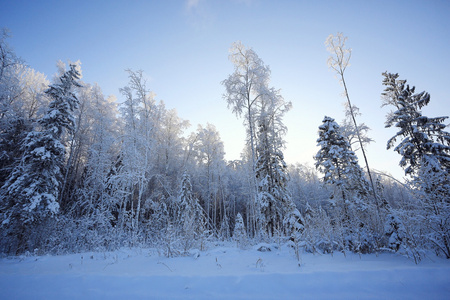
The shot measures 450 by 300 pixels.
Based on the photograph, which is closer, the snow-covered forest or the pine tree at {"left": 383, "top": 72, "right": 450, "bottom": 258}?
the snow-covered forest

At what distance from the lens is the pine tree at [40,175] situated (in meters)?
8.51

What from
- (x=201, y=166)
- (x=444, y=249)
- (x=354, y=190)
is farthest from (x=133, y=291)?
(x=201, y=166)

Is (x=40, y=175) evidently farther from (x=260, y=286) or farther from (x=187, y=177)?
(x=260, y=286)

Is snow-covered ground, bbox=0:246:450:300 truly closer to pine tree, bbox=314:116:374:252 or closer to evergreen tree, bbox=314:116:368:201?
pine tree, bbox=314:116:374:252

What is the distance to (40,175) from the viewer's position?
9.33 metres

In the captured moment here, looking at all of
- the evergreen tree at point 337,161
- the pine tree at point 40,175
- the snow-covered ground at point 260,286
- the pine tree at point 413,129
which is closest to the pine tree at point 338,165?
the evergreen tree at point 337,161

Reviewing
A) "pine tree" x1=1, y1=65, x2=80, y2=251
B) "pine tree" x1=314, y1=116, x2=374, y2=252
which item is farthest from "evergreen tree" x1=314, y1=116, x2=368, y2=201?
"pine tree" x1=1, y1=65, x2=80, y2=251

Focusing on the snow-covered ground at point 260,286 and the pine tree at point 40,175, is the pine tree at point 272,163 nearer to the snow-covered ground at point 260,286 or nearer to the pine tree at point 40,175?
the snow-covered ground at point 260,286

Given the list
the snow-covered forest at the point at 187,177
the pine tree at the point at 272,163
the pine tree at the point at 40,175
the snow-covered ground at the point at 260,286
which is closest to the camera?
the snow-covered ground at the point at 260,286

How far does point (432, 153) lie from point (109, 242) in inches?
783

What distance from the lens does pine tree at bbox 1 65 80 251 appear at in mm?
8512

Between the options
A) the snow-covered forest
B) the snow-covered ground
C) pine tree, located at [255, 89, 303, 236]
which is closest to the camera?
the snow-covered ground

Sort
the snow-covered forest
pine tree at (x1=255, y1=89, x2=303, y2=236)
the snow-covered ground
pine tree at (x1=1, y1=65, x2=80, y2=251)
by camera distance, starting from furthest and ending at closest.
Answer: pine tree at (x1=255, y1=89, x2=303, y2=236) → pine tree at (x1=1, y1=65, x2=80, y2=251) → the snow-covered forest → the snow-covered ground

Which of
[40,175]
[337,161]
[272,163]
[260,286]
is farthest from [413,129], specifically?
[40,175]
